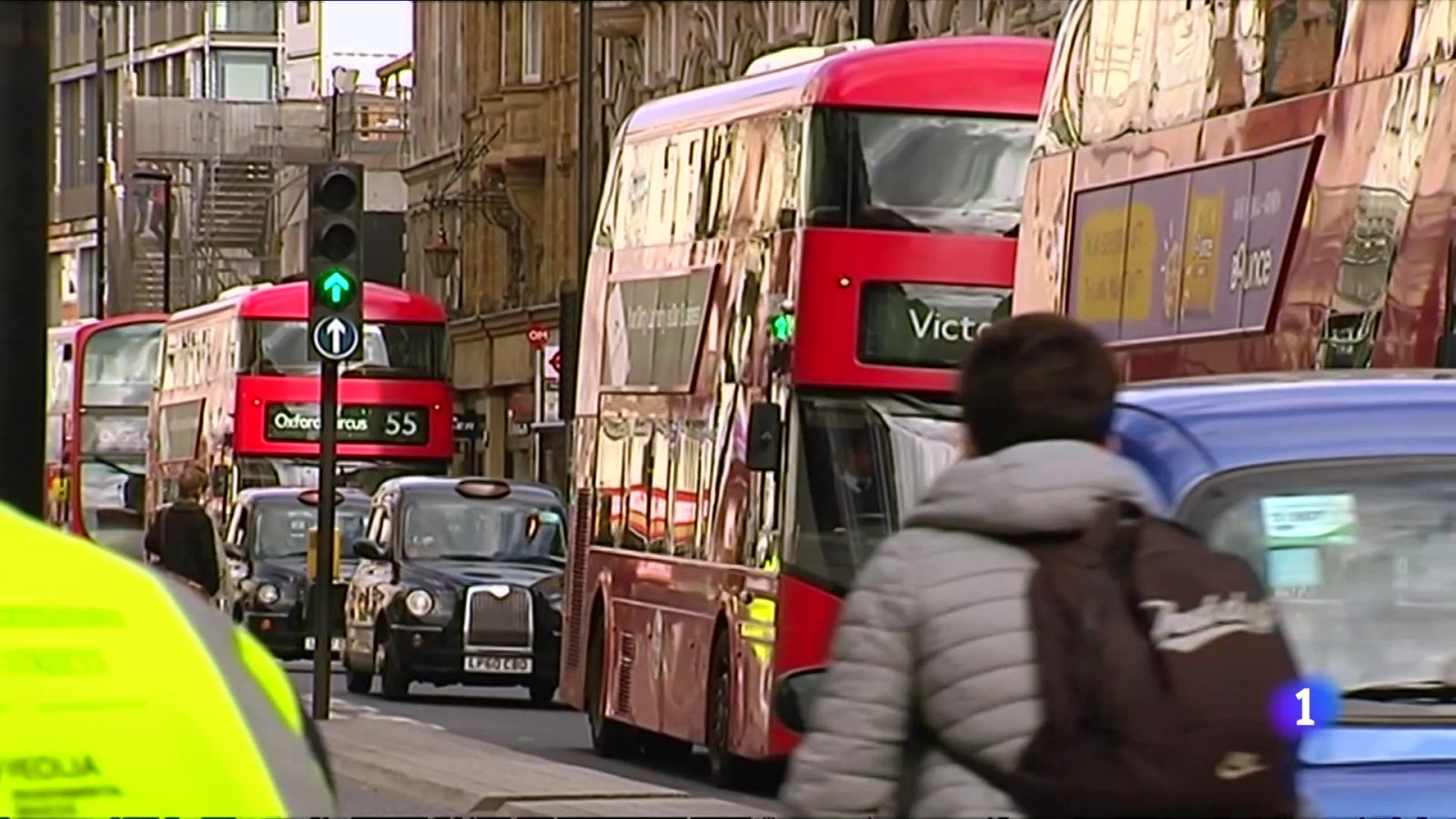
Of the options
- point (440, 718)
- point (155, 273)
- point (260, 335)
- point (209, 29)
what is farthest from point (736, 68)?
point (209, 29)

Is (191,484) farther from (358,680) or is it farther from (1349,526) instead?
(1349,526)

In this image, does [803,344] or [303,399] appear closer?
[803,344]

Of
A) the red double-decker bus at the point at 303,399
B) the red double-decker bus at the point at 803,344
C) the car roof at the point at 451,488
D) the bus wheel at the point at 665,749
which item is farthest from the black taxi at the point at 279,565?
the red double-decker bus at the point at 803,344

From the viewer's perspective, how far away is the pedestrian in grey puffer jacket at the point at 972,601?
17.2 ft

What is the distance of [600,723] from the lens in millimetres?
25266

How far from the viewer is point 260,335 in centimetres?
5119

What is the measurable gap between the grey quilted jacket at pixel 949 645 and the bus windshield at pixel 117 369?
6000 cm

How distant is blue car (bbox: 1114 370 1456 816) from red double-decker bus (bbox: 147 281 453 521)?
133 ft

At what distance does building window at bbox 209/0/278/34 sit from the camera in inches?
4503

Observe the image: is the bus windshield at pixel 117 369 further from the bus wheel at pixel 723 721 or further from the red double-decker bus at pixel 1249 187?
the red double-decker bus at pixel 1249 187

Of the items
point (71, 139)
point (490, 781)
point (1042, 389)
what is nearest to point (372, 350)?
point (490, 781)

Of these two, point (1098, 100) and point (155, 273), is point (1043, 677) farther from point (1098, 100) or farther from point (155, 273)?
point (155, 273)

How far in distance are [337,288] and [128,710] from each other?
67.9 feet

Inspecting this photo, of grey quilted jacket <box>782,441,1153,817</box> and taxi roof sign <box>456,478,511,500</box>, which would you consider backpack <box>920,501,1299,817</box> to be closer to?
grey quilted jacket <box>782,441,1153,817</box>
